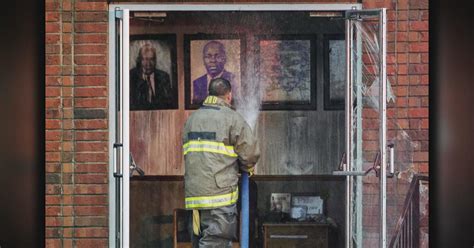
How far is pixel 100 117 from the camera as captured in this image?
6152 mm

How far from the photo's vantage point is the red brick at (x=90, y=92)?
614 cm

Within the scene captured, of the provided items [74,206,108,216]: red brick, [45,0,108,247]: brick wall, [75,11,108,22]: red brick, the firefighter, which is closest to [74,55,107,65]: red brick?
[45,0,108,247]: brick wall

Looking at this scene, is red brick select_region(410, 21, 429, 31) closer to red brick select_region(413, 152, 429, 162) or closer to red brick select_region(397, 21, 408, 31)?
red brick select_region(397, 21, 408, 31)

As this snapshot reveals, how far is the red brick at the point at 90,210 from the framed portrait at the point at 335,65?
1.98m

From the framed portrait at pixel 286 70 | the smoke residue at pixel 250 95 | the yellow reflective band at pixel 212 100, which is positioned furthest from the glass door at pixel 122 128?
the framed portrait at pixel 286 70

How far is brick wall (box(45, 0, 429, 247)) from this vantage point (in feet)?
20.1

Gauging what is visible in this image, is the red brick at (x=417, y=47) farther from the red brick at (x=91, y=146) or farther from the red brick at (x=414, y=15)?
the red brick at (x=91, y=146)

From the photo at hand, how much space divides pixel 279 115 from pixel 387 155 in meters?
1.43

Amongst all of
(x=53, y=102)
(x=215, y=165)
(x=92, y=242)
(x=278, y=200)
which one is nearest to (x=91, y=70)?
Result: (x=53, y=102)
